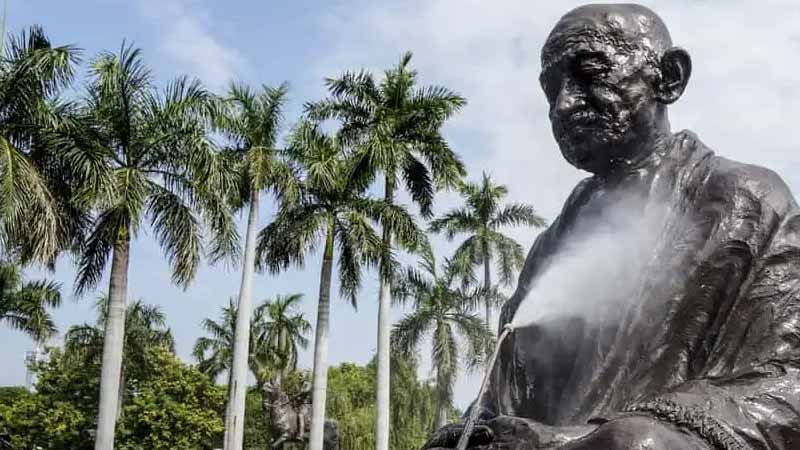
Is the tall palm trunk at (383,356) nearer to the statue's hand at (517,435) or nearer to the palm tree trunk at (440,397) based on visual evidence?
the palm tree trunk at (440,397)

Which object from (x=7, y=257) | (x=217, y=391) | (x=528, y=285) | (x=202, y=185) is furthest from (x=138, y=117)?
(x=217, y=391)

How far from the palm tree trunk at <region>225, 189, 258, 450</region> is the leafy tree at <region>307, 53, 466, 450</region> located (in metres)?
3.19

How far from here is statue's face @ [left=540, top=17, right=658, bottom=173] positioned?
3.76 m

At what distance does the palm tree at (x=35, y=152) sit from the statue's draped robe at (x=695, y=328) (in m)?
15.0

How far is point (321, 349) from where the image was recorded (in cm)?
2603

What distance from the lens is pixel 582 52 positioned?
12.4 feet

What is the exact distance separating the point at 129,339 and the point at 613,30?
44.3 meters

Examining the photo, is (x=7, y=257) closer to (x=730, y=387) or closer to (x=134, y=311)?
(x=730, y=387)

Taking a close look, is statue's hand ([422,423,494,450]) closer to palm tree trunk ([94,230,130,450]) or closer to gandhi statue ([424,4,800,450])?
gandhi statue ([424,4,800,450])

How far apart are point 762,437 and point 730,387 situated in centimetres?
17

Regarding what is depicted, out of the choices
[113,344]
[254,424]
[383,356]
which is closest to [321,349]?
[383,356]

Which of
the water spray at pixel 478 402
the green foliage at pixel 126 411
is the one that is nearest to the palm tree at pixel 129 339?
the green foliage at pixel 126 411

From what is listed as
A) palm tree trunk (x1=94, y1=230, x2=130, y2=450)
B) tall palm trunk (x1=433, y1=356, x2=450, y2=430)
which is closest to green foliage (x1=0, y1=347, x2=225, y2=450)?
tall palm trunk (x1=433, y1=356, x2=450, y2=430)

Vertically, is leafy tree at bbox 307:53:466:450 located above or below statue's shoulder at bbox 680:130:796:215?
above
